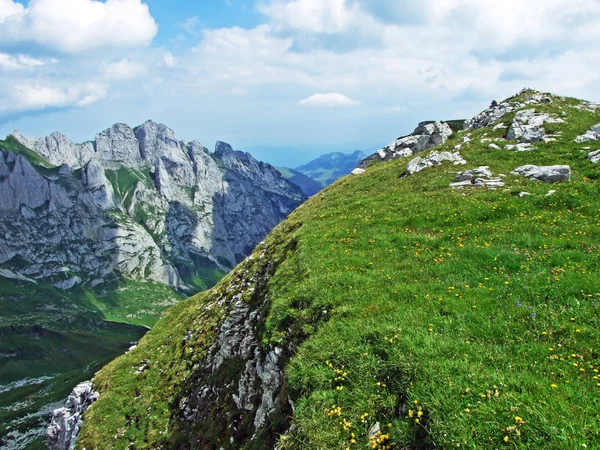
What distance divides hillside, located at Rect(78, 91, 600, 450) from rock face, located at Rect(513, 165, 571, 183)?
0.67 ft

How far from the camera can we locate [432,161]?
4138 cm

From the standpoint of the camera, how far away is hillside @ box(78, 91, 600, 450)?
29.4ft

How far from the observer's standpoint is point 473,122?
74.2m

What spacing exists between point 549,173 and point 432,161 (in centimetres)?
1323

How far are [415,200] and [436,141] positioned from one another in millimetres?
43638


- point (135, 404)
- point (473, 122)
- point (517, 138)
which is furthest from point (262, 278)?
point (473, 122)

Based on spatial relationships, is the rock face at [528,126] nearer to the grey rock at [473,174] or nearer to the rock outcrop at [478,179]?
the rock outcrop at [478,179]

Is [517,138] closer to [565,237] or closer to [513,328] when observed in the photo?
[565,237]

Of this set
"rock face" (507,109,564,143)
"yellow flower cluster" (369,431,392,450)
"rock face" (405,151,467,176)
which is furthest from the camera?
"rock face" (507,109,564,143)

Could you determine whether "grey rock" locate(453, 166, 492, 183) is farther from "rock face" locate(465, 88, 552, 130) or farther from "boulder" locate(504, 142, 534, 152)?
"rock face" locate(465, 88, 552, 130)

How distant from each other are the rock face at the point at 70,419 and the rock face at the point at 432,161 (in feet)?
130

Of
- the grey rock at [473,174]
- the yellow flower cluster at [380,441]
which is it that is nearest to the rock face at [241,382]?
the yellow flower cluster at [380,441]

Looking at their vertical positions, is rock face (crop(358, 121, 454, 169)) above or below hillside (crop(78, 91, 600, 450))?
above

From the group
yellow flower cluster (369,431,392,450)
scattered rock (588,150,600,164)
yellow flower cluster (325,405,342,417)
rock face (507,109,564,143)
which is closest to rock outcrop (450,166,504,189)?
scattered rock (588,150,600,164)
